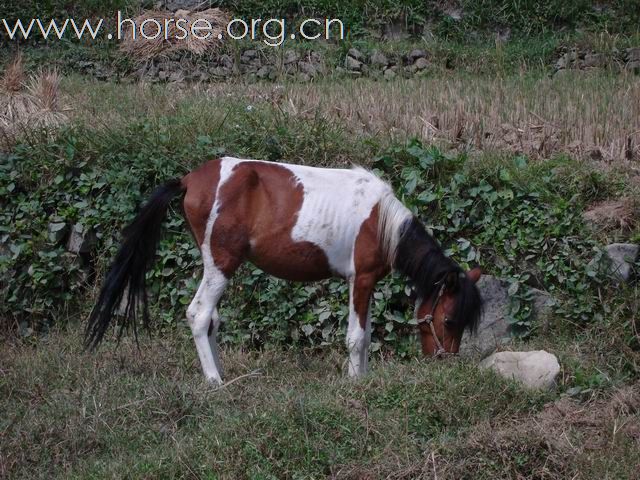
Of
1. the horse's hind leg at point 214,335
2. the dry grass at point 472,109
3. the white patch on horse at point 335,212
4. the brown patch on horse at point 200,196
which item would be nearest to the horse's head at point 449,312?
the white patch on horse at point 335,212

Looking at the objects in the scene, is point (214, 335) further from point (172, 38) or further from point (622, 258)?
point (172, 38)

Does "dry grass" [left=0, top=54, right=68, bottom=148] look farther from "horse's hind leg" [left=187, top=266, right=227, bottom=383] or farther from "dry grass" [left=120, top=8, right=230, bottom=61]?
"horse's hind leg" [left=187, top=266, right=227, bottom=383]

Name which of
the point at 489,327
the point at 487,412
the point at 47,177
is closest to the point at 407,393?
the point at 487,412

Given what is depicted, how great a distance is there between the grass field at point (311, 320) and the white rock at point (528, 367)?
144 mm

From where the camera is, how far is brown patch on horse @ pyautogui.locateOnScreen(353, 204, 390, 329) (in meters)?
7.78

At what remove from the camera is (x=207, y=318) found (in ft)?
25.1

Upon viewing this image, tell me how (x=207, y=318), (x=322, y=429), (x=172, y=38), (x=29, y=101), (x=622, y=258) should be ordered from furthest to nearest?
(x=172, y=38)
(x=29, y=101)
(x=622, y=258)
(x=207, y=318)
(x=322, y=429)

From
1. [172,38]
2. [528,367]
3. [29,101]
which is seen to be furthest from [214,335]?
[172,38]

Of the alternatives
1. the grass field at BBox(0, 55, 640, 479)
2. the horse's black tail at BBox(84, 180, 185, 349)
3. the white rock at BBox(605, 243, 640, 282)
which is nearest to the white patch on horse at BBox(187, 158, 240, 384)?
the grass field at BBox(0, 55, 640, 479)

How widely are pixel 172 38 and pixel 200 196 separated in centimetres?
880

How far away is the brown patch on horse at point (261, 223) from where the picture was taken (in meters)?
7.75

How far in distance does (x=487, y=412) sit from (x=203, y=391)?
2033 mm

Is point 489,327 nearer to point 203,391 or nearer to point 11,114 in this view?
point 203,391

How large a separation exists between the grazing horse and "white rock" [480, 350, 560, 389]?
425mm
